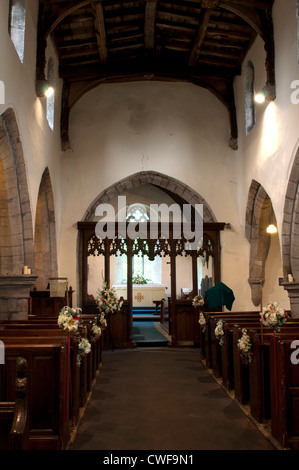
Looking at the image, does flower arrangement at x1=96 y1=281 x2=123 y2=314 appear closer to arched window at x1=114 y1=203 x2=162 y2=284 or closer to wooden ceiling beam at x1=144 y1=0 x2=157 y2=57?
wooden ceiling beam at x1=144 y1=0 x2=157 y2=57

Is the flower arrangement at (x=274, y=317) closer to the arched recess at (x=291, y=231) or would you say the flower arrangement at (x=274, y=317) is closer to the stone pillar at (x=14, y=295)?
the arched recess at (x=291, y=231)

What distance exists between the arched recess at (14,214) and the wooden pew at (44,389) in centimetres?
394

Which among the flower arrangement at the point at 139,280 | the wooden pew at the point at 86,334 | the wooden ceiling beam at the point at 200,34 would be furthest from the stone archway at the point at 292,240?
the flower arrangement at the point at 139,280

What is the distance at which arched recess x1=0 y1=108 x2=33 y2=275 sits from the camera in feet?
23.5

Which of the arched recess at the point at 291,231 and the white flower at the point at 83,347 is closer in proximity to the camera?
the white flower at the point at 83,347

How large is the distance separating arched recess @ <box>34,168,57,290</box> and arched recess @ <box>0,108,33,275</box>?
224 centimetres

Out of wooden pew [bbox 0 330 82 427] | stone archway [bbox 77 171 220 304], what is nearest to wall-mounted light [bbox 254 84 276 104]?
stone archway [bbox 77 171 220 304]

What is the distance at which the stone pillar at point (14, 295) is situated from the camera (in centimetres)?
752

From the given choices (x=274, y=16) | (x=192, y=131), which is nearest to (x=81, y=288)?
(x=192, y=131)

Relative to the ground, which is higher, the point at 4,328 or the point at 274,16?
the point at 274,16

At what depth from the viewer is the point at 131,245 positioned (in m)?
10.7

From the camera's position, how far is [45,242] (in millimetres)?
10320
